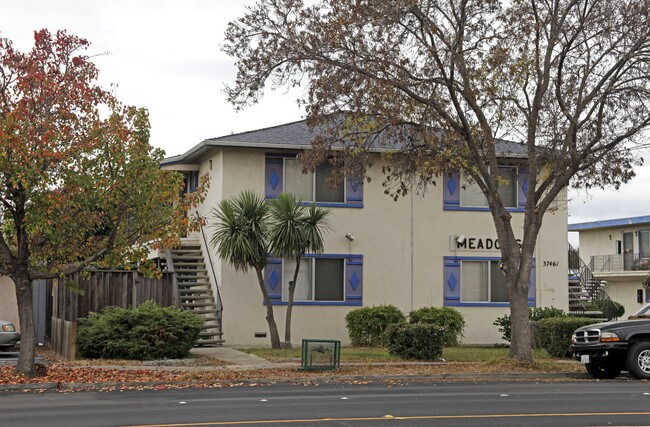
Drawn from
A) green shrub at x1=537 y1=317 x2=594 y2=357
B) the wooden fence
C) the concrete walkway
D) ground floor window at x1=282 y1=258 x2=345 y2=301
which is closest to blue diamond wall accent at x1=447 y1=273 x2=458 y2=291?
ground floor window at x1=282 y1=258 x2=345 y2=301

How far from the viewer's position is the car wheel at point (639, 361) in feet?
61.0

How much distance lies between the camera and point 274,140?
91.1 feet

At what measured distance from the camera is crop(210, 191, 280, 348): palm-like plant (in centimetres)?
2498

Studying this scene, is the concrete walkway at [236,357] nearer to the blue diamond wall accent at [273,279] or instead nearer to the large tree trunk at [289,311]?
the large tree trunk at [289,311]

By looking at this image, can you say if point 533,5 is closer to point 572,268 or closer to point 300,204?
point 300,204

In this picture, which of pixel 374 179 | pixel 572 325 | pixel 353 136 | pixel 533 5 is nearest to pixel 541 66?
pixel 533 5

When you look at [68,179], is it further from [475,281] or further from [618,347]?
[475,281]

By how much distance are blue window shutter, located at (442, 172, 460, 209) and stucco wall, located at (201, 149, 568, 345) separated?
0.22m

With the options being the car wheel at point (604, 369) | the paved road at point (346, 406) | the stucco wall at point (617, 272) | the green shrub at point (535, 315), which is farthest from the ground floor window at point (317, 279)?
the stucco wall at point (617, 272)

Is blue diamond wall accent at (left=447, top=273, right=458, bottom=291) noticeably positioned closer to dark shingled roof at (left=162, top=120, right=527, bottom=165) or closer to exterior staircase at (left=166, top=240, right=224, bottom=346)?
dark shingled roof at (left=162, top=120, right=527, bottom=165)

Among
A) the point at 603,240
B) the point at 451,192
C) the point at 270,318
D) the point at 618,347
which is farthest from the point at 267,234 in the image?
the point at 603,240

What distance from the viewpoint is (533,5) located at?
19.8 meters

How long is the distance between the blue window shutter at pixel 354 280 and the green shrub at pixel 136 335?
24.1 feet

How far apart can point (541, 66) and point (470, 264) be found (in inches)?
380
